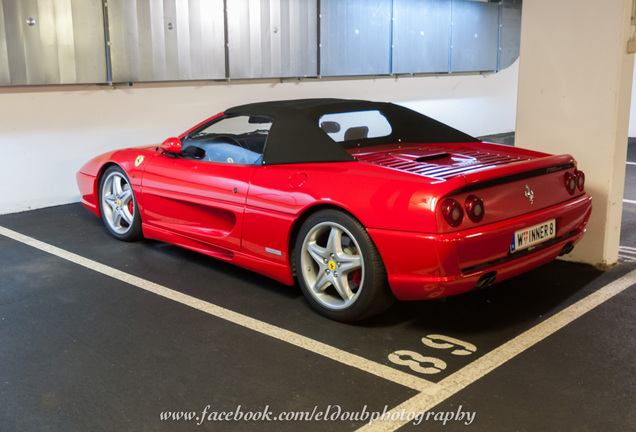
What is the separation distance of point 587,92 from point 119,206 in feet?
12.6

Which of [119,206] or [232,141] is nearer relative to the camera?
[232,141]

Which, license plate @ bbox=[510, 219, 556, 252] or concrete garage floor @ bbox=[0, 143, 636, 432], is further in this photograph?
license plate @ bbox=[510, 219, 556, 252]

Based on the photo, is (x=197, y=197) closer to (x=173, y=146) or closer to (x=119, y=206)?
(x=173, y=146)

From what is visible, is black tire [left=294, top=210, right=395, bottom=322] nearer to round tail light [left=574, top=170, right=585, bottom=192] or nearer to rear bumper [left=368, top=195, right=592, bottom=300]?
rear bumper [left=368, top=195, right=592, bottom=300]

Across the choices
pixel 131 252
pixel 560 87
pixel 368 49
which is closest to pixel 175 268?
pixel 131 252

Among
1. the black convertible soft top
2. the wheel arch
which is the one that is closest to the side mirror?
the black convertible soft top

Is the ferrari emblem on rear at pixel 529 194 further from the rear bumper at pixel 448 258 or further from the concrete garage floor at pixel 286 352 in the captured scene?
the concrete garage floor at pixel 286 352

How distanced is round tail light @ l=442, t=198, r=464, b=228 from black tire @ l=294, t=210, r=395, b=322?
0.46m

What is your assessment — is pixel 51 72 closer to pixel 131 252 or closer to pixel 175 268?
pixel 131 252

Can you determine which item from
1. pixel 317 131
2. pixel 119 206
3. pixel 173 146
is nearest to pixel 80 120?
pixel 119 206

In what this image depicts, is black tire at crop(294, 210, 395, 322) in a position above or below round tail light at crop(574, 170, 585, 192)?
below

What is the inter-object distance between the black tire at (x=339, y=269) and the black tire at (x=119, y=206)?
201 cm

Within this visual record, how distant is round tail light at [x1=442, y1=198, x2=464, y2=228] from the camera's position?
11.3 feet

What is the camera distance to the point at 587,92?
5.00 metres
